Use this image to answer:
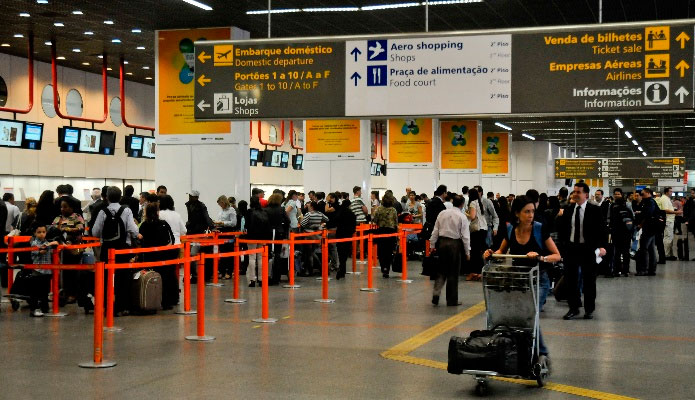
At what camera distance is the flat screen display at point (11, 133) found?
22.9m

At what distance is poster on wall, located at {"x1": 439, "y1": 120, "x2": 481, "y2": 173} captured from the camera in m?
36.5

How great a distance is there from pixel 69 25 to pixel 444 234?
10056 mm

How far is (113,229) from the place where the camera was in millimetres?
12148

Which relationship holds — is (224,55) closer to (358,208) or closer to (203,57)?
(203,57)

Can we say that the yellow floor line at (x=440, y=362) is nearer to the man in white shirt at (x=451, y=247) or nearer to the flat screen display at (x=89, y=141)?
the man in white shirt at (x=451, y=247)

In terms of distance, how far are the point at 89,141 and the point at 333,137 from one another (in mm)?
7105

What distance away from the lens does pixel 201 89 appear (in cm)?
1205

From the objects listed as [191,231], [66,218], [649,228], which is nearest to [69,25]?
[191,231]

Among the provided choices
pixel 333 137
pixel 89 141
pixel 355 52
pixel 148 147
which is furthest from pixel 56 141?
pixel 355 52

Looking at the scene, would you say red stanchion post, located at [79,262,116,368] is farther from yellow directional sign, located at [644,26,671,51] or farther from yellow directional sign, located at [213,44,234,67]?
yellow directional sign, located at [644,26,671,51]

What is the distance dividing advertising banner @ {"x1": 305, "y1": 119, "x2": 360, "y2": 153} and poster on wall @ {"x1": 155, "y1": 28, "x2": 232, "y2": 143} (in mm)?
6778

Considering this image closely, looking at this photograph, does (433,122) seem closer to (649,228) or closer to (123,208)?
(649,228)

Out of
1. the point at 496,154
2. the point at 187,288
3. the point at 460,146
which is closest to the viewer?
the point at 187,288

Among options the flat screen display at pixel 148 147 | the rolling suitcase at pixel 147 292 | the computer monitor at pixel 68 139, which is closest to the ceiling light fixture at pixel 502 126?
the flat screen display at pixel 148 147
